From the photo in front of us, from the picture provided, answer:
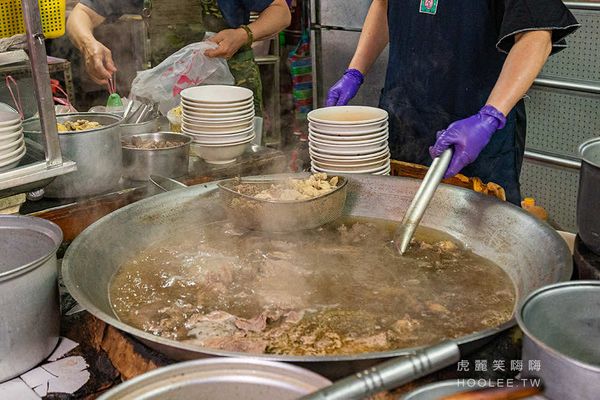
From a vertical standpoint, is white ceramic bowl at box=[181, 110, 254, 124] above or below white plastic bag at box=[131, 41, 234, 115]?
below

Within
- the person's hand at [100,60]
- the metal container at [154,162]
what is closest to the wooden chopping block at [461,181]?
the metal container at [154,162]

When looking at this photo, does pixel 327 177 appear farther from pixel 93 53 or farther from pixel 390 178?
pixel 93 53

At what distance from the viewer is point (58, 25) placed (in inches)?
94.6

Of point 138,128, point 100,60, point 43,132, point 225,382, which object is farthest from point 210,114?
point 225,382

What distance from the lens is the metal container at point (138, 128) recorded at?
3.08 m

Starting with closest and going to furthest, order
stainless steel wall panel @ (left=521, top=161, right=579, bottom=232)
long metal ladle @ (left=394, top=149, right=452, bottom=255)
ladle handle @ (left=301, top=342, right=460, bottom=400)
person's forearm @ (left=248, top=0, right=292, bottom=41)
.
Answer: ladle handle @ (left=301, top=342, right=460, bottom=400) < long metal ladle @ (left=394, top=149, right=452, bottom=255) < person's forearm @ (left=248, top=0, right=292, bottom=41) < stainless steel wall panel @ (left=521, top=161, right=579, bottom=232)

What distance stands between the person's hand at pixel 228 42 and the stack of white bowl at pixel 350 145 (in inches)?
46.6

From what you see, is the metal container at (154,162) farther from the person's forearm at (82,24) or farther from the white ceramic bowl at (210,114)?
the person's forearm at (82,24)

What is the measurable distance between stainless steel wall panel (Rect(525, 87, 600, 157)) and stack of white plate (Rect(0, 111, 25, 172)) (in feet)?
11.9

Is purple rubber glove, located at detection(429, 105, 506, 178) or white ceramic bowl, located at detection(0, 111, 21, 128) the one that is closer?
white ceramic bowl, located at detection(0, 111, 21, 128)

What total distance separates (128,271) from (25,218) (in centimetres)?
38

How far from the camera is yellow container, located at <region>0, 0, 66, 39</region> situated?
7.50 feet

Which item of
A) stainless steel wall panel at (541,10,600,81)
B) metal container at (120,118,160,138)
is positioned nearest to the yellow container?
metal container at (120,118,160,138)

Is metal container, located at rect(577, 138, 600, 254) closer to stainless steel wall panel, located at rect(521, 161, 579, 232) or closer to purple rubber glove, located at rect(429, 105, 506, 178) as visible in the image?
purple rubber glove, located at rect(429, 105, 506, 178)
